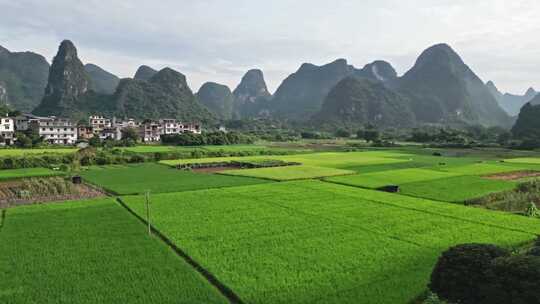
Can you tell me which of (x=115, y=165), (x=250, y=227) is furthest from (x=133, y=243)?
(x=115, y=165)

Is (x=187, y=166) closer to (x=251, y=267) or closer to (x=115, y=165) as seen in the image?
(x=115, y=165)

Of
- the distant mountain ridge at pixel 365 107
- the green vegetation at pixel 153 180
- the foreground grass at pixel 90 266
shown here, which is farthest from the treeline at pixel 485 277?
the distant mountain ridge at pixel 365 107

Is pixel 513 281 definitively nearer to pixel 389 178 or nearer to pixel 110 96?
pixel 389 178

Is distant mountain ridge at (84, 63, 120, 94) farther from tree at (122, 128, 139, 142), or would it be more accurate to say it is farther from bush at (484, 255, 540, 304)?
bush at (484, 255, 540, 304)

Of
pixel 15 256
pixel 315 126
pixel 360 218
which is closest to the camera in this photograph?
pixel 15 256

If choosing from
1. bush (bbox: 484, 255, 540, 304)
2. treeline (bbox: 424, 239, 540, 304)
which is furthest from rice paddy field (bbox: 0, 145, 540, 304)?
bush (bbox: 484, 255, 540, 304)

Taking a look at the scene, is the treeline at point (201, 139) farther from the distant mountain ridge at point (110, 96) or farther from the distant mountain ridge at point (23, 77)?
the distant mountain ridge at point (23, 77)

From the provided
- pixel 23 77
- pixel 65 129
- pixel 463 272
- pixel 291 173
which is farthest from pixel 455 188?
pixel 23 77

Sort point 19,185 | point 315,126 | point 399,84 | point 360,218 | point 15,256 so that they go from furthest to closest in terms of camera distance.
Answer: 1. point 399,84
2. point 315,126
3. point 19,185
4. point 360,218
5. point 15,256
